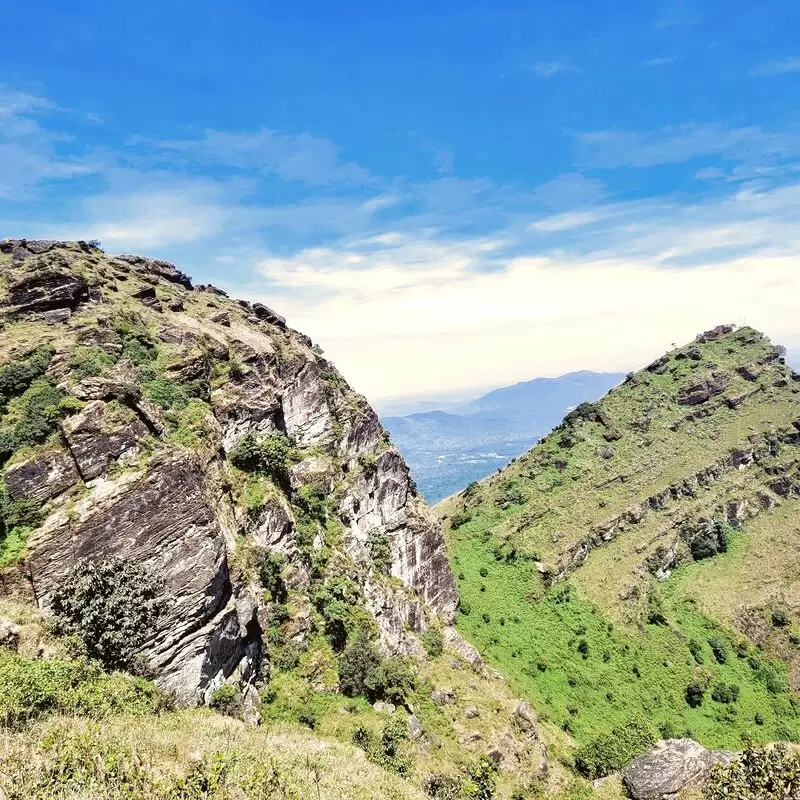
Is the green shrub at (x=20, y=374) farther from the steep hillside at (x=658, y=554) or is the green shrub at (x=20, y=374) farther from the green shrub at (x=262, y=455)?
the steep hillside at (x=658, y=554)

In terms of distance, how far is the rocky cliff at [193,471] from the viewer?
2469 cm

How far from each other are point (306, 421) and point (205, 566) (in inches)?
990

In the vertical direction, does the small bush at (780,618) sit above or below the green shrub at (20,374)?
below

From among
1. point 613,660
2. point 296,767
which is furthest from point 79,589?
point 613,660

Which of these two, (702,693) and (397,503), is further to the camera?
(397,503)

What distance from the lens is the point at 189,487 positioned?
27.2m

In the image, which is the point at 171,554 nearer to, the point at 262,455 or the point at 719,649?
the point at 262,455

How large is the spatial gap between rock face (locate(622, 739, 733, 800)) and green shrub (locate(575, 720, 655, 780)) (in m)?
2.24

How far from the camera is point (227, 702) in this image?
25.0 m

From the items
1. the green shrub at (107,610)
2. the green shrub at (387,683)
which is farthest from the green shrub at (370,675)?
the green shrub at (107,610)

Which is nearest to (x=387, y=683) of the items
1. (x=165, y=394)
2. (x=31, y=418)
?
(x=165, y=394)

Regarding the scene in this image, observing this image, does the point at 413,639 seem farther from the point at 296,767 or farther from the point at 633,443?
the point at 633,443

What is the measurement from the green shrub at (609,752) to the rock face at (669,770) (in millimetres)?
2240

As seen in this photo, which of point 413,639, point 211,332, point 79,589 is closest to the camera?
point 79,589
